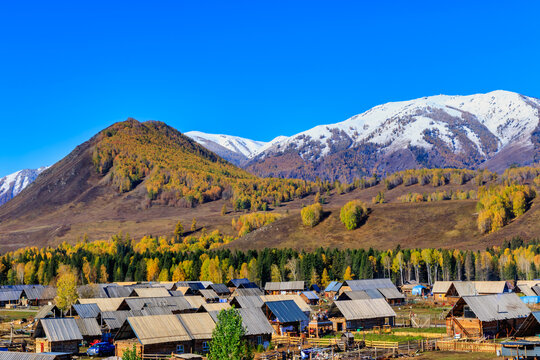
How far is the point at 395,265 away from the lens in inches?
6683

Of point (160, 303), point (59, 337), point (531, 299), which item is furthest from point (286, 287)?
point (59, 337)

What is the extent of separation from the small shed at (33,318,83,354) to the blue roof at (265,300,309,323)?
72.3 feet

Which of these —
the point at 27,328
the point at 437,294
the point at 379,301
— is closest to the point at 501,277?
the point at 437,294

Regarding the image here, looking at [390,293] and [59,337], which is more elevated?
[390,293]

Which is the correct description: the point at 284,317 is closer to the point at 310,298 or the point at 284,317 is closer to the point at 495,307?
the point at 495,307

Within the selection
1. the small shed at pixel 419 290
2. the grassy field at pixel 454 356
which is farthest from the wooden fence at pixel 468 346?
the small shed at pixel 419 290

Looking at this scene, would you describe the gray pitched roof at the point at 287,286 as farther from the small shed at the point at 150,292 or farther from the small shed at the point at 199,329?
the small shed at the point at 199,329

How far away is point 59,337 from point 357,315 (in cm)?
3524

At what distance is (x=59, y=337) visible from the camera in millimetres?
61656

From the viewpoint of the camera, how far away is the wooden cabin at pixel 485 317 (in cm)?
6369

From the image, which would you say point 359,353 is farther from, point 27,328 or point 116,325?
point 27,328

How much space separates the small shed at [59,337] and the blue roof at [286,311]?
22.0 meters

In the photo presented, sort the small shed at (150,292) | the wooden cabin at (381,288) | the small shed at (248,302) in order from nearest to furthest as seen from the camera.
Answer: the small shed at (248,302)
the small shed at (150,292)
the wooden cabin at (381,288)

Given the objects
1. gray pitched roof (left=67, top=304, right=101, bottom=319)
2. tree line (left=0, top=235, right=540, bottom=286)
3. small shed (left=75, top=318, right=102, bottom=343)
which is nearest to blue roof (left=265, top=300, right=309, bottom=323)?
small shed (left=75, top=318, right=102, bottom=343)
